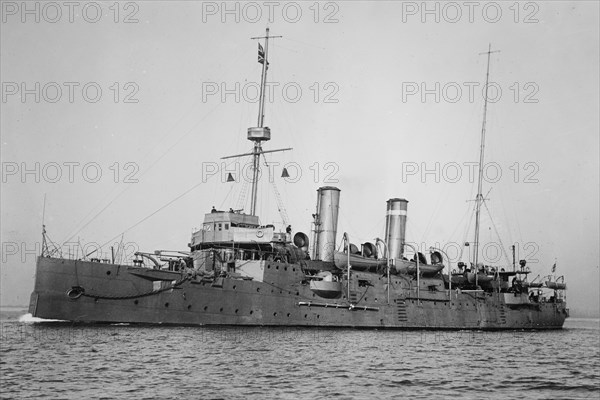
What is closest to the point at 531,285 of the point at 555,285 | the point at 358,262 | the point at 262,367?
the point at 555,285

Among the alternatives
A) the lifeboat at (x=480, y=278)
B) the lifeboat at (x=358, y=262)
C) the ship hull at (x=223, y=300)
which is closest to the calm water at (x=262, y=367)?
the ship hull at (x=223, y=300)

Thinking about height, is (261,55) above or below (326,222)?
above

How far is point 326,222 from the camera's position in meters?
32.2

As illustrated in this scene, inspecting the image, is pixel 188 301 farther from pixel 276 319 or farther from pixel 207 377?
pixel 207 377

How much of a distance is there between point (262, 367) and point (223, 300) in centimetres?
1085

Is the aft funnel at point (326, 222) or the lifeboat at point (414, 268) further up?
the aft funnel at point (326, 222)

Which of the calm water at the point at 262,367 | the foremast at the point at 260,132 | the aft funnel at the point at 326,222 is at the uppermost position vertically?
the foremast at the point at 260,132

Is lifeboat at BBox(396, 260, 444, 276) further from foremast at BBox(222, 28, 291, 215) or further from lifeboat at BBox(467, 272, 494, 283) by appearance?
foremast at BBox(222, 28, 291, 215)

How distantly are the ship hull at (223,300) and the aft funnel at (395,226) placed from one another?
229cm

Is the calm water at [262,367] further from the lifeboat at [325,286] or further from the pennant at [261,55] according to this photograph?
the pennant at [261,55]

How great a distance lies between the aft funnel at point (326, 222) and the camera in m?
32.0

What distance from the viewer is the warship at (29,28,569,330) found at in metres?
23.9

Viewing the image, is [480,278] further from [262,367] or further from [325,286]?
[262,367]

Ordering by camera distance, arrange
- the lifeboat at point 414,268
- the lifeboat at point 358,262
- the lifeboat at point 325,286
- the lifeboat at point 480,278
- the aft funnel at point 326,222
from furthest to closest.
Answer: the lifeboat at point 480,278, the lifeboat at point 414,268, the aft funnel at point 326,222, the lifeboat at point 358,262, the lifeboat at point 325,286
